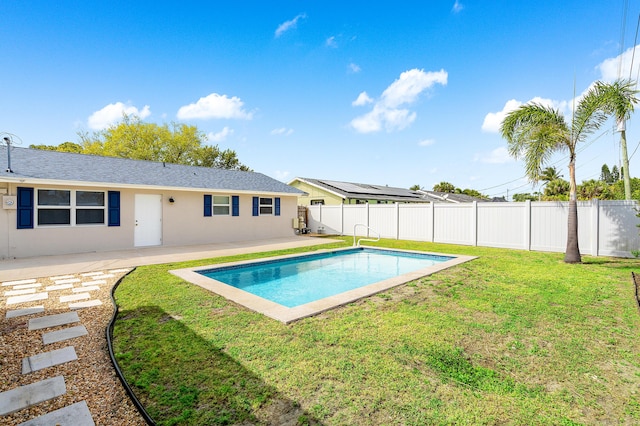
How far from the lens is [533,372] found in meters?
2.96

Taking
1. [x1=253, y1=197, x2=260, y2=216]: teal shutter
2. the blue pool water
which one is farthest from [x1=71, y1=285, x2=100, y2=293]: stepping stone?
[x1=253, y1=197, x2=260, y2=216]: teal shutter

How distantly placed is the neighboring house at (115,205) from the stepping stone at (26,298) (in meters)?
5.57

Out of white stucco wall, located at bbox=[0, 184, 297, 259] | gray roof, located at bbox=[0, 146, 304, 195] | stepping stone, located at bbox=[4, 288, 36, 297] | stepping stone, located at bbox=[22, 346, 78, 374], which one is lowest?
stepping stone, located at bbox=[22, 346, 78, 374]

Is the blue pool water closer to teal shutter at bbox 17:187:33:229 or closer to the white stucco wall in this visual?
the white stucco wall

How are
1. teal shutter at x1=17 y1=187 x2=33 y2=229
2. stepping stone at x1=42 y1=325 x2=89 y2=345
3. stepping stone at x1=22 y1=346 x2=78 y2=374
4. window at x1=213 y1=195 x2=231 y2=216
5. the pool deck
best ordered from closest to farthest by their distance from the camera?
stepping stone at x1=22 y1=346 x2=78 y2=374 < stepping stone at x1=42 y1=325 x2=89 y2=345 < the pool deck < teal shutter at x1=17 y1=187 x2=33 y2=229 < window at x1=213 y1=195 x2=231 y2=216

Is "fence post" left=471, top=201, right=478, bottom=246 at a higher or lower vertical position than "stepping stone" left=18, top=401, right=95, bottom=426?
higher

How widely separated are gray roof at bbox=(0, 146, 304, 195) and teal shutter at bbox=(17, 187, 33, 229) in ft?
1.94

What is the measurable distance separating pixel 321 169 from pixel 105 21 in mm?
27145

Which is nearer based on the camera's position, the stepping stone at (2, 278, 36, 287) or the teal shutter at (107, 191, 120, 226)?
the stepping stone at (2, 278, 36, 287)

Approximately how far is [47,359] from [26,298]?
3191mm

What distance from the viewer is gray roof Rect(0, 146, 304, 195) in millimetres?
9711

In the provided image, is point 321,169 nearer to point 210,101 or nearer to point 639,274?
point 210,101

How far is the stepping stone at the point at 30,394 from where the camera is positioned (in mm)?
2455

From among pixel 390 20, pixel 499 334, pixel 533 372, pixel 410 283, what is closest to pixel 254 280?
pixel 410 283
